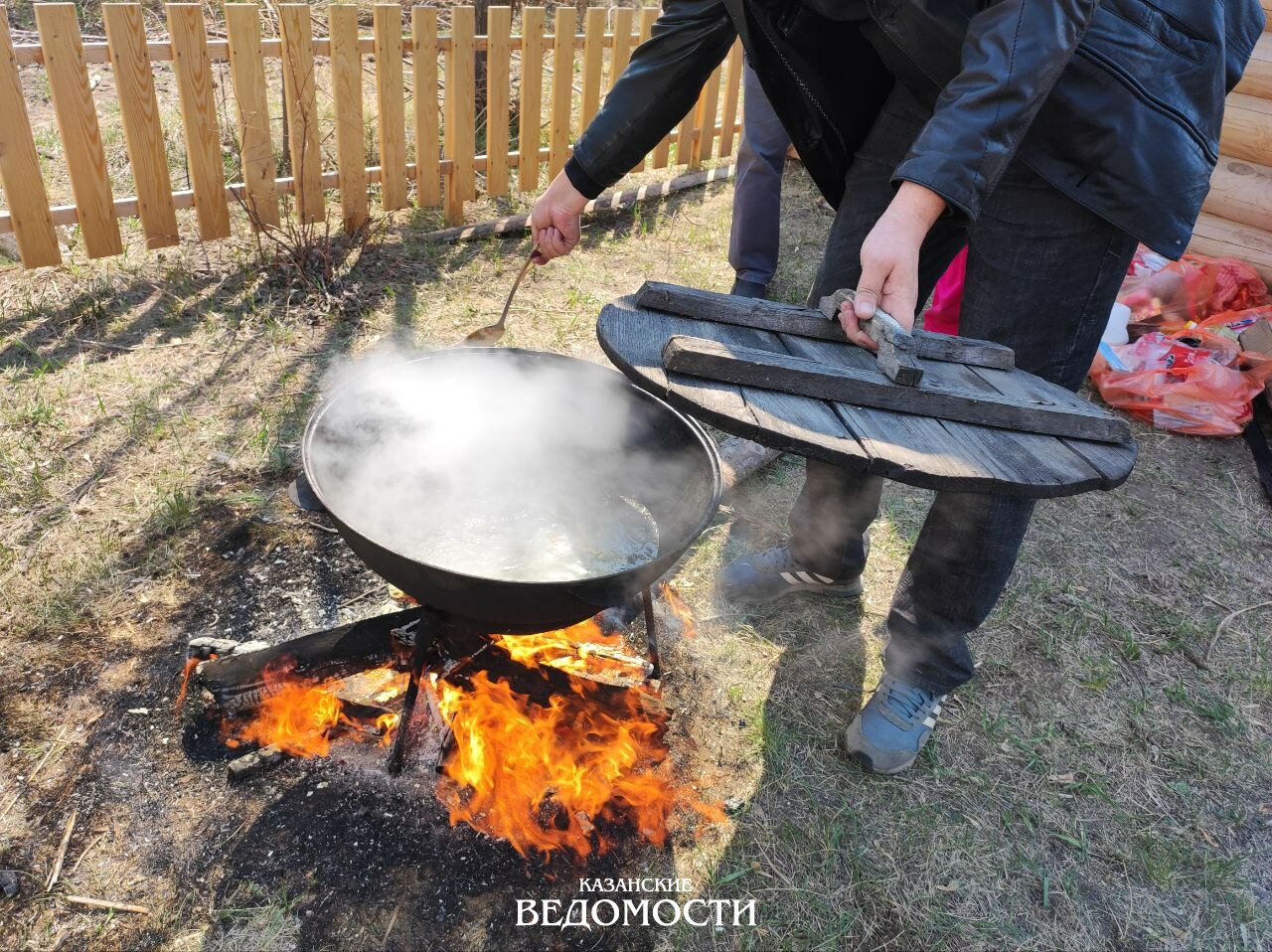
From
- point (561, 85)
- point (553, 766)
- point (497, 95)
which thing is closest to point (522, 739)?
point (553, 766)

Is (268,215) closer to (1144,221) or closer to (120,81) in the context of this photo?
(120,81)

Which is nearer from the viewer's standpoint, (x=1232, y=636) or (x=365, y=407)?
(x=365, y=407)

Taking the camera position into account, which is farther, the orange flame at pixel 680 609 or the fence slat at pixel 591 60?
the fence slat at pixel 591 60

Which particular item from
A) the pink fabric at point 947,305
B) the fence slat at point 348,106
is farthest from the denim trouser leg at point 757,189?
the fence slat at point 348,106

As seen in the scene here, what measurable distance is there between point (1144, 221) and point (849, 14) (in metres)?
0.81

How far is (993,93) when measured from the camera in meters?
1.50

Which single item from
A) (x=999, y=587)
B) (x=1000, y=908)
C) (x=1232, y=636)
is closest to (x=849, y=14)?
(x=999, y=587)

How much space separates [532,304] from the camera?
4793mm

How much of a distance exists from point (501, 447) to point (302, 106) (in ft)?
10.8

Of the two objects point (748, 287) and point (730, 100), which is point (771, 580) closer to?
point (748, 287)

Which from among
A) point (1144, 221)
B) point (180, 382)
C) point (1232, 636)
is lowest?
point (1232, 636)

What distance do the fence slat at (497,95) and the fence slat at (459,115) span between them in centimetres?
16

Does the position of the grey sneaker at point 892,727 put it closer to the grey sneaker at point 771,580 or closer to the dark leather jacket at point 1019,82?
the grey sneaker at point 771,580

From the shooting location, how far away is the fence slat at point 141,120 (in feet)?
12.9
